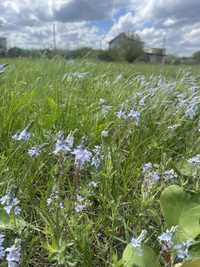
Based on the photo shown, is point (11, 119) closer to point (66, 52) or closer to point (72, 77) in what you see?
point (72, 77)

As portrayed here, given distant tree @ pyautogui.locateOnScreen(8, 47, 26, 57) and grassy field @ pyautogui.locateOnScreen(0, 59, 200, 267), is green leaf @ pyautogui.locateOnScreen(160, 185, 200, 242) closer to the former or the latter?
grassy field @ pyautogui.locateOnScreen(0, 59, 200, 267)

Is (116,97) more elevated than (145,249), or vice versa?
(116,97)

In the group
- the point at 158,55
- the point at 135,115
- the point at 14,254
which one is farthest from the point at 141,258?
the point at 158,55

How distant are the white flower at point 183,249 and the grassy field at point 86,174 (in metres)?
0.08

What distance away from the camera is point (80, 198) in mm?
1082

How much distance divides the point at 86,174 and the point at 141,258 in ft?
1.53

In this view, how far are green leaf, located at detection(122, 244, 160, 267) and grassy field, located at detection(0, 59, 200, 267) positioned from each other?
30mm

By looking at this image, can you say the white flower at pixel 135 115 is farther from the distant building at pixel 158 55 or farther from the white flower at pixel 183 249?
the distant building at pixel 158 55

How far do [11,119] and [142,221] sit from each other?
87 cm

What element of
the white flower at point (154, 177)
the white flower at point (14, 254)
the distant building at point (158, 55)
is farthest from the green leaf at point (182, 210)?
the distant building at point (158, 55)

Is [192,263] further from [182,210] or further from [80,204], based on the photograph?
[80,204]

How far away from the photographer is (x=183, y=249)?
89 centimetres

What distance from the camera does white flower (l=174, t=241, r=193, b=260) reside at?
87cm

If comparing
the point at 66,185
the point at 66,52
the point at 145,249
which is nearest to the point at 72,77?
the point at 66,52
